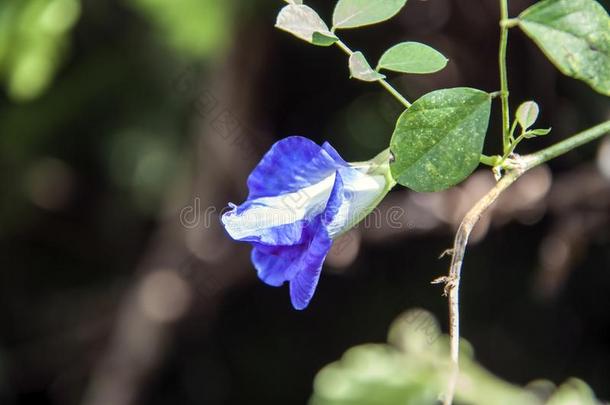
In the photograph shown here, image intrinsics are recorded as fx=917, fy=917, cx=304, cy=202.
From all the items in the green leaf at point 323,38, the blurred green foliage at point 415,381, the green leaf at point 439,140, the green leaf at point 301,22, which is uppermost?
the green leaf at point 301,22

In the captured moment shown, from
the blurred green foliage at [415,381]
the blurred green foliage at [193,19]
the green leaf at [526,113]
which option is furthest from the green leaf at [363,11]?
the blurred green foliage at [193,19]

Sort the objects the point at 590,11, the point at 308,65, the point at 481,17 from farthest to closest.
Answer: the point at 308,65 < the point at 481,17 < the point at 590,11

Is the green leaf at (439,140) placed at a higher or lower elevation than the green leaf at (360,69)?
lower

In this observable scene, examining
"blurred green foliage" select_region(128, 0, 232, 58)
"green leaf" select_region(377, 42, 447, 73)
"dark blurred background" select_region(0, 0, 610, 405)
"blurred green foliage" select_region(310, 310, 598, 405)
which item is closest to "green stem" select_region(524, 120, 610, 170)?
"green leaf" select_region(377, 42, 447, 73)

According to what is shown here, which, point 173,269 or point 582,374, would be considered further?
point 173,269

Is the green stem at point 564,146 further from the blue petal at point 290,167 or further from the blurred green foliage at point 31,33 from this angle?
the blurred green foliage at point 31,33

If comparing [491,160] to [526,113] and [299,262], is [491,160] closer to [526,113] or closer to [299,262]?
[526,113]

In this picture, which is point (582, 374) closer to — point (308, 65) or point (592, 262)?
point (592, 262)

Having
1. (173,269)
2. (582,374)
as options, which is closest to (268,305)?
(173,269)
